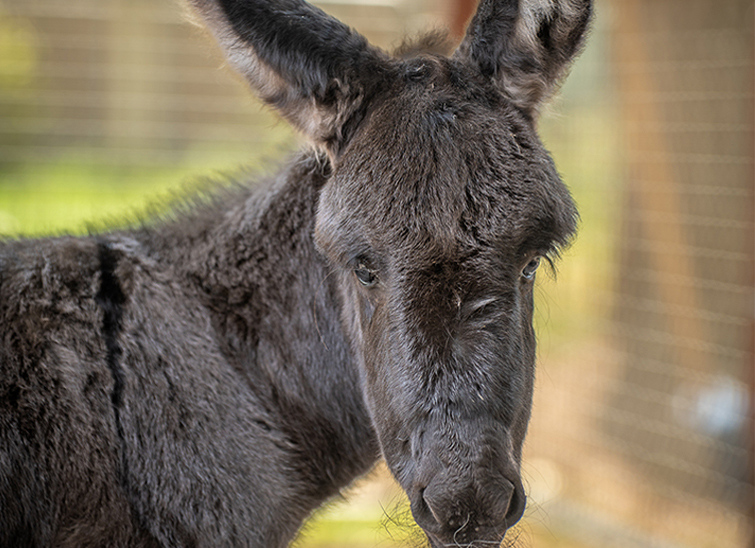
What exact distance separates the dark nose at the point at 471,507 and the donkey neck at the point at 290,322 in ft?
2.63

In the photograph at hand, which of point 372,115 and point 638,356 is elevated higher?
point 372,115

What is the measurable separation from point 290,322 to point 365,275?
0.56 meters

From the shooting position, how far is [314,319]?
257 centimetres

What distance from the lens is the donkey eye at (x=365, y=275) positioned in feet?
7.01

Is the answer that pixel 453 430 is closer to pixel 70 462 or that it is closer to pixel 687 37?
pixel 70 462

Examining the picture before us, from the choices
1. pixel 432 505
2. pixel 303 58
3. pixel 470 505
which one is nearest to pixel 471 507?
pixel 470 505

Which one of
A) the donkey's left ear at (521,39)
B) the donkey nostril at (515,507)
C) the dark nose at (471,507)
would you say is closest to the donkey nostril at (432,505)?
the dark nose at (471,507)

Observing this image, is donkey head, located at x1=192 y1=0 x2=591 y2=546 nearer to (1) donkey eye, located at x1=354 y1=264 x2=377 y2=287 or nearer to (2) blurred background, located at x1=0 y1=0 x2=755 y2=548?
(1) donkey eye, located at x1=354 y1=264 x2=377 y2=287

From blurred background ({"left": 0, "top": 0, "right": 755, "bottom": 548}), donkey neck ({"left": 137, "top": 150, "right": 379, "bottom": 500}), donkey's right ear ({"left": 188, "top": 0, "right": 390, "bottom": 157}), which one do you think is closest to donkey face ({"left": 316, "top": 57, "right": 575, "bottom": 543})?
donkey's right ear ({"left": 188, "top": 0, "right": 390, "bottom": 157})

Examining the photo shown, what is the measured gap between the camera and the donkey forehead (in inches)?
78.7

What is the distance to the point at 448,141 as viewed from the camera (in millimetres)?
2090

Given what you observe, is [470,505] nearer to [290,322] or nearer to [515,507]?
[515,507]

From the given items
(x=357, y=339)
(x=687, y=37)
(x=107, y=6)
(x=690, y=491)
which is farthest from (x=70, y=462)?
(x=107, y=6)

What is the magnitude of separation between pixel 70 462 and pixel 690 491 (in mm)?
5182
